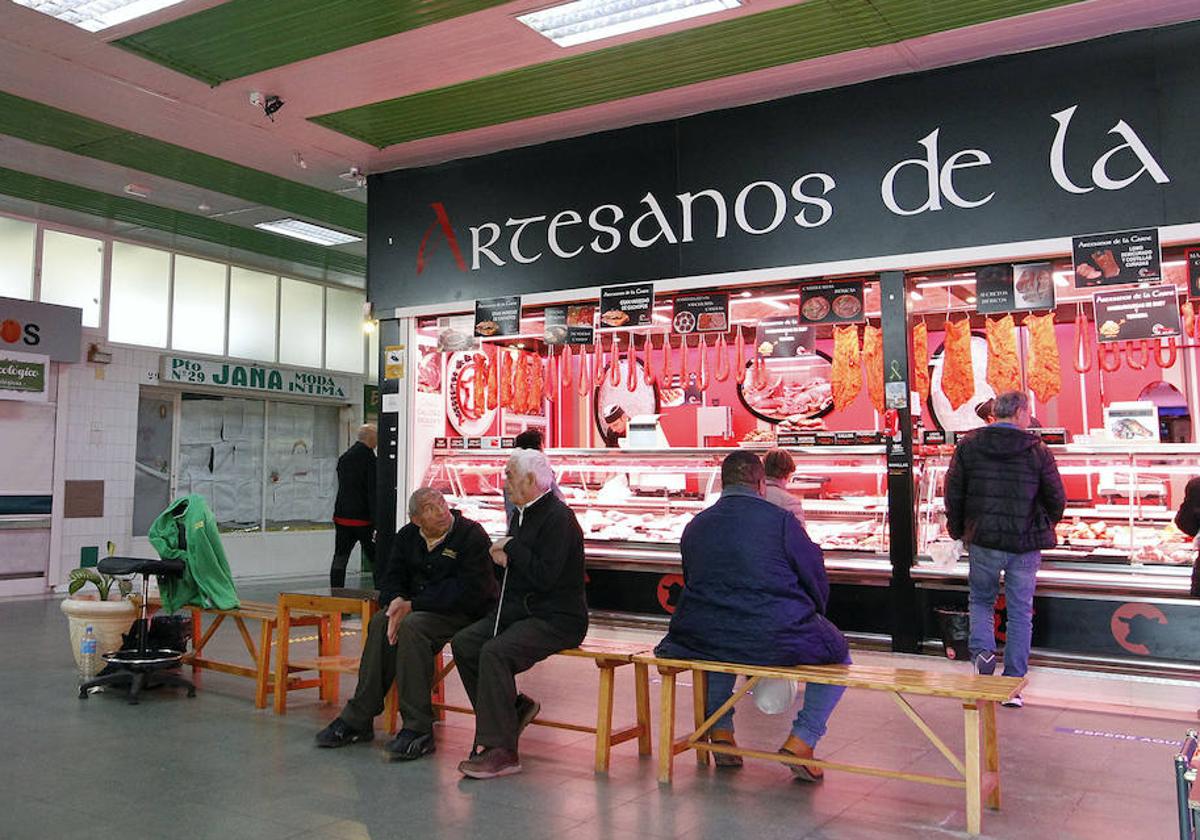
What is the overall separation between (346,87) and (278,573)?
28.7 ft

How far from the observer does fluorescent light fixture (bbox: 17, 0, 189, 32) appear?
557cm

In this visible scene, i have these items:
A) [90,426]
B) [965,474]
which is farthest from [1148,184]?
[90,426]

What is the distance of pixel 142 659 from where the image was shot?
5727mm

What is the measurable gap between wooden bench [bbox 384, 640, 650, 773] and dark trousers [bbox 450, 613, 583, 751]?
0.13 meters

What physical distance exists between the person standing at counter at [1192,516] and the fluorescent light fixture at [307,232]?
29.7ft

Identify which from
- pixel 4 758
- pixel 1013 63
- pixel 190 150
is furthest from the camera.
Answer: pixel 190 150

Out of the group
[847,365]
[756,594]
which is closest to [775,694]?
[756,594]

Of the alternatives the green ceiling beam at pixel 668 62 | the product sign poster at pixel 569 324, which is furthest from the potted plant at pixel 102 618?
the green ceiling beam at pixel 668 62

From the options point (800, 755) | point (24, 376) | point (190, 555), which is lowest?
point (800, 755)

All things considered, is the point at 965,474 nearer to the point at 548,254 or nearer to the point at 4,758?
the point at 548,254

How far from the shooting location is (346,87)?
6.66 m

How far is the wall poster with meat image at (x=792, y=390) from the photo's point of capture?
7.62 metres

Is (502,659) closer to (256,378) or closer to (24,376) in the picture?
(24,376)

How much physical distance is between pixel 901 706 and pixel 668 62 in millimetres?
4302
